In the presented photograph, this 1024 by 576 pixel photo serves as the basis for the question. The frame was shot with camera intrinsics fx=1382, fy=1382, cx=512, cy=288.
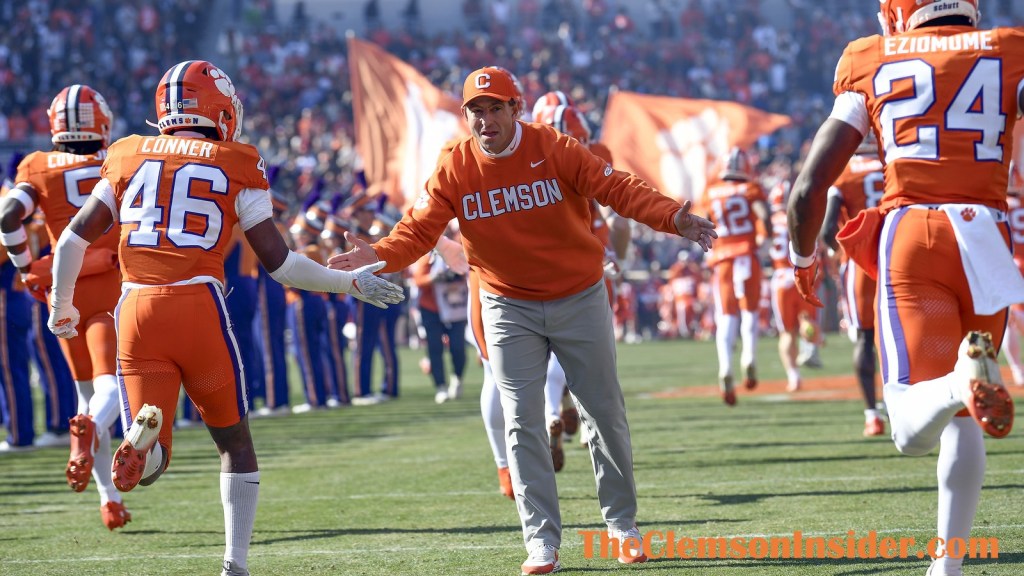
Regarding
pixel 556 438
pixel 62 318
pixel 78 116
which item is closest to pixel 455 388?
pixel 556 438

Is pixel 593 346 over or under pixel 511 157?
under

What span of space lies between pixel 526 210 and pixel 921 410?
2.00 metres

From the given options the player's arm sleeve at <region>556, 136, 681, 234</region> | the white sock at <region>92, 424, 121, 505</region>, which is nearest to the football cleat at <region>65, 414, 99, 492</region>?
the white sock at <region>92, 424, 121, 505</region>

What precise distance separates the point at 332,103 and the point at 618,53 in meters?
9.67

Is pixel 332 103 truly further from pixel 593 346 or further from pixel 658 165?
pixel 593 346

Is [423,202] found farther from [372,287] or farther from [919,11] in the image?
[919,11]

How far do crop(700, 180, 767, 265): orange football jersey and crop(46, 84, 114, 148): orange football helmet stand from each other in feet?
22.3

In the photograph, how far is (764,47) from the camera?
42.4 meters

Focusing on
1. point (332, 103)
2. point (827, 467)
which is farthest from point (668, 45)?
point (827, 467)

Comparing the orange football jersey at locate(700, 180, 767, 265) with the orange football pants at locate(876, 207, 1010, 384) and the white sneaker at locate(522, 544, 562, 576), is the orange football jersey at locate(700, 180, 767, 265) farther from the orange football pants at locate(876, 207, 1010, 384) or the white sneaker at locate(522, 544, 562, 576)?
the orange football pants at locate(876, 207, 1010, 384)

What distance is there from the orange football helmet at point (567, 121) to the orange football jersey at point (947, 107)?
14.1 feet

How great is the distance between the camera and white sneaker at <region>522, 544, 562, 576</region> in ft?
18.0

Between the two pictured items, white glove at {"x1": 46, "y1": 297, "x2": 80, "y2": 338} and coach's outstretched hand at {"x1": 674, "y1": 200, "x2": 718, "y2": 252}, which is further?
white glove at {"x1": 46, "y1": 297, "x2": 80, "y2": 338}

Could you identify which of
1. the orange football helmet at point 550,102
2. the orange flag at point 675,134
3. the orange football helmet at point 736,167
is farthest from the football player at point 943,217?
the orange flag at point 675,134
